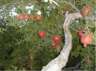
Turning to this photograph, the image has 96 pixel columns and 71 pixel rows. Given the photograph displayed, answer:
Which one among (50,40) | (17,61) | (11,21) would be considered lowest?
(17,61)

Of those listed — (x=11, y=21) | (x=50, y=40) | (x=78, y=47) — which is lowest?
(x=78, y=47)

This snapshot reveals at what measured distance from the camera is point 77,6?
1.57 meters

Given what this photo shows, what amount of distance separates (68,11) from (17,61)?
188 centimetres

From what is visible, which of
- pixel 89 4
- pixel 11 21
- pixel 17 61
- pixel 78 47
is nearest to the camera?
pixel 89 4

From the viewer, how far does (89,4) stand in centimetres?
142

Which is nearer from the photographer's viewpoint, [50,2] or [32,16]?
[50,2]

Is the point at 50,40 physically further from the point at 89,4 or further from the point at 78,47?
the point at 78,47

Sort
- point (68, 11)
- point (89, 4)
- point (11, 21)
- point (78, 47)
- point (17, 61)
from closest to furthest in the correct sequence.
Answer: point (89, 4) < point (68, 11) < point (11, 21) < point (78, 47) < point (17, 61)

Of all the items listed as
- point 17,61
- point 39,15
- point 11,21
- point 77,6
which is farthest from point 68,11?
point 17,61

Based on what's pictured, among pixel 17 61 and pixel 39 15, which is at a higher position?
pixel 39 15

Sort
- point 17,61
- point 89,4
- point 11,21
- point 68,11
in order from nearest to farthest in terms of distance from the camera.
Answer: point 89,4 < point 68,11 < point 11,21 < point 17,61

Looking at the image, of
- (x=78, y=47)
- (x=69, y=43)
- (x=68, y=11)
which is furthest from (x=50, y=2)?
(x=78, y=47)

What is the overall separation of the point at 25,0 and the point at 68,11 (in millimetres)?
Result: 232

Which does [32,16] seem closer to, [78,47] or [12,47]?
[78,47]
